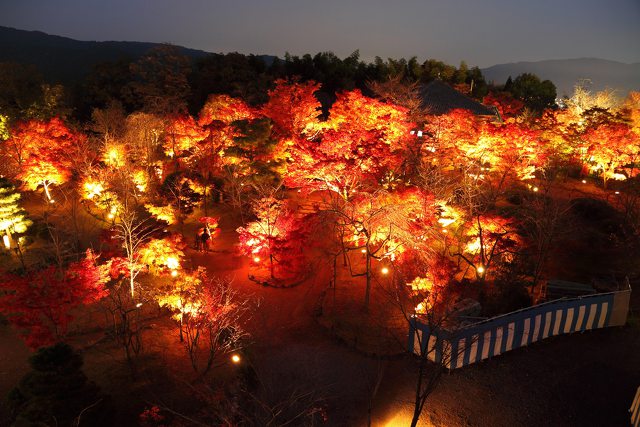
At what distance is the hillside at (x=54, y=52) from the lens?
80.2m

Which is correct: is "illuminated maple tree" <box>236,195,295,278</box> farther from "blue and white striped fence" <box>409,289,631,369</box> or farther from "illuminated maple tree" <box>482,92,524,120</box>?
"illuminated maple tree" <box>482,92,524,120</box>

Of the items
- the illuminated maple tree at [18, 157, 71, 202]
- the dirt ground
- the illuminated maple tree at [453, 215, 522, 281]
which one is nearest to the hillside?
the illuminated maple tree at [18, 157, 71, 202]

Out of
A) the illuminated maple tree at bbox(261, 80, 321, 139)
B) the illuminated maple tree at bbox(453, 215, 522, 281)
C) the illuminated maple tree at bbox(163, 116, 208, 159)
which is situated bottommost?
the illuminated maple tree at bbox(453, 215, 522, 281)

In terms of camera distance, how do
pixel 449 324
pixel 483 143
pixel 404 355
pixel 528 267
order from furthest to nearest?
pixel 483 143, pixel 528 267, pixel 404 355, pixel 449 324

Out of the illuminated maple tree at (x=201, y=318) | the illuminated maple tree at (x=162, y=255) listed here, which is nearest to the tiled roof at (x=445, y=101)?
the illuminated maple tree at (x=162, y=255)

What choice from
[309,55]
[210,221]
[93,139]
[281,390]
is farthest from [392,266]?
[309,55]

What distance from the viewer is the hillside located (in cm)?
8019

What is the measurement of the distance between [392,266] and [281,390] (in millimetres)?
8511

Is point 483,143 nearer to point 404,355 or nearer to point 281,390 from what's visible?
point 404,355

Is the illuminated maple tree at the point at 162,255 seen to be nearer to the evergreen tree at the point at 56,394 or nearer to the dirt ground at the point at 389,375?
the dirt ground at the point at 389,375

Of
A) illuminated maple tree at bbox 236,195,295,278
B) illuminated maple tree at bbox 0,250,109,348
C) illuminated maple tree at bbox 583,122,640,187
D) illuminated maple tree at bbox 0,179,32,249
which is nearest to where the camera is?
illuminated maple tree at bbox 0,250,109,348

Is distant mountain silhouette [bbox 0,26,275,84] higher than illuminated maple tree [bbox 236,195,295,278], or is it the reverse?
distant mountain silhouette [bbox 0,26,275,84]

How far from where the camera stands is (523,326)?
1242cm

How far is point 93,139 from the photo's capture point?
2958 cm
